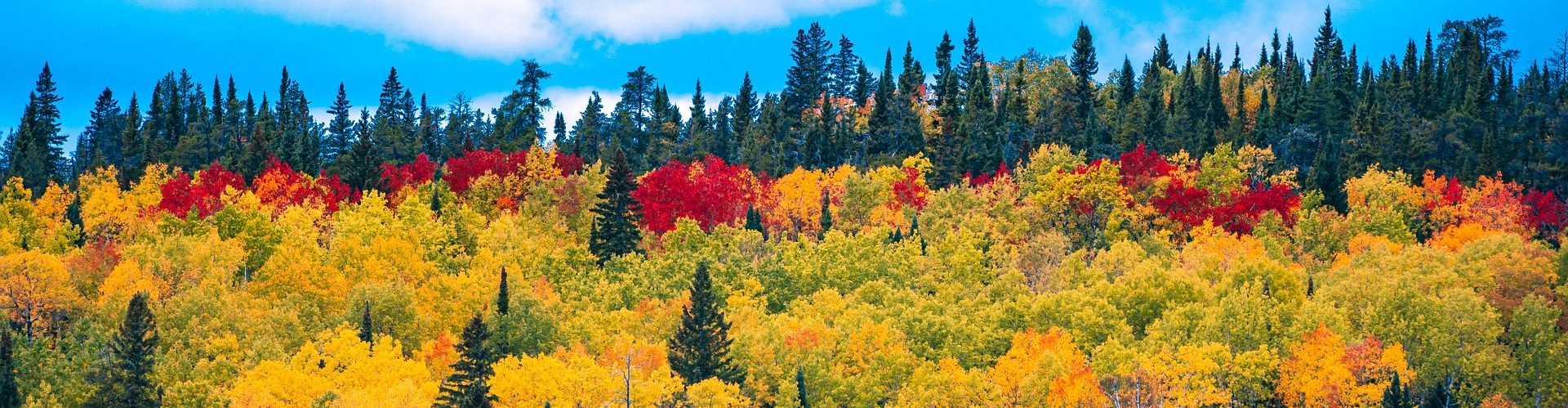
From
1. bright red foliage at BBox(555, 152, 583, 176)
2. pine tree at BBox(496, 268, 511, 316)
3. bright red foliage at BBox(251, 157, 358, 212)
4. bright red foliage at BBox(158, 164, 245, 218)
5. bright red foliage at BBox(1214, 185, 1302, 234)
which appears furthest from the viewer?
bright red foliage at BBox(555, 152, 583, 176)

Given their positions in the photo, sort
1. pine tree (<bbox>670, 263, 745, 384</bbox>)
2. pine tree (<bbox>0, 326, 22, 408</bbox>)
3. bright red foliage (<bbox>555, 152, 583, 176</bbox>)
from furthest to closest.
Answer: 1. bright red foliage (<bbox>555, 152, 583, 176</bbox>)
2. pine tree (<bbox>670, 263, 745, 384</bbox>)
3. pine tree (<bbox>0, 326, 22, 408</bbox>)

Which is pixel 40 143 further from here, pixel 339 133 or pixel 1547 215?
pixel 1547 215

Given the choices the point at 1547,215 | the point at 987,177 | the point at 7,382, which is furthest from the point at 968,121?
the point at 7,382

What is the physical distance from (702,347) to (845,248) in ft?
70.8

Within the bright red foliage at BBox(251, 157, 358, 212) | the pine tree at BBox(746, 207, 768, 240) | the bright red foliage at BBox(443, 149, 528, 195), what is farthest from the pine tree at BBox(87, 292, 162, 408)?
the bright red foliage at BBox(443, 149, 528, 195)

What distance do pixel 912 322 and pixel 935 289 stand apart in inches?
497

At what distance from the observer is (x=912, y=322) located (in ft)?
230

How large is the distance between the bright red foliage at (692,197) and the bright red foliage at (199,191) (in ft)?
107

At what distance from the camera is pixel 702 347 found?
66688 millimetres

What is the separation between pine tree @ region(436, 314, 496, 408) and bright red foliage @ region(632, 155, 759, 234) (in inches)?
1383

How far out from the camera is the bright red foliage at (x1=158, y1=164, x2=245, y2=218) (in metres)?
104

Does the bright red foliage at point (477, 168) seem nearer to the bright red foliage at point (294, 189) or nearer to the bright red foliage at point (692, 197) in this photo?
the bright red foliage at point (294, 189)

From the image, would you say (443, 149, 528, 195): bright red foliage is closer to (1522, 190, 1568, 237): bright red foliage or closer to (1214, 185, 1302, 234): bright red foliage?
(1214, 185, 1302, 234): bright red foliage

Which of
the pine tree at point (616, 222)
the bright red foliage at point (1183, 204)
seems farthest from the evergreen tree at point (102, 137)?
the bright red foliage at point (1183, 204)
